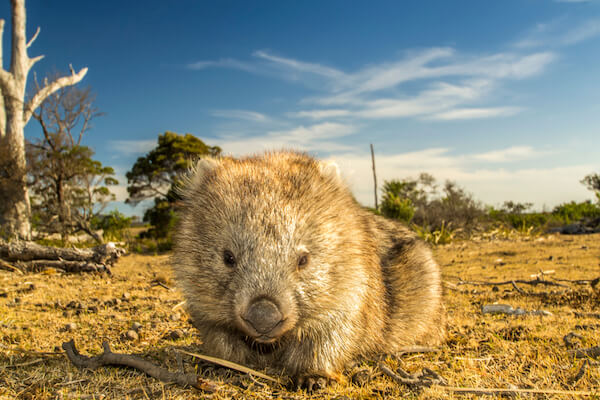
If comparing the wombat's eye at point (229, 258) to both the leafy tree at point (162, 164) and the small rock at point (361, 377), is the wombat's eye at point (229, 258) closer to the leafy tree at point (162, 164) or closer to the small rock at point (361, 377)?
the small rock at point (361, 377)

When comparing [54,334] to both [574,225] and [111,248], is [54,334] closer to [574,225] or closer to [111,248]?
[111,248]

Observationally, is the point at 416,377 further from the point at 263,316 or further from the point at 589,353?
the point at 589,353

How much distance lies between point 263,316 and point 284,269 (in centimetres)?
27

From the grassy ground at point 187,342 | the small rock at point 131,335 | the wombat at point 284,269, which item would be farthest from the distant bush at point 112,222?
the wombat at point 284,269

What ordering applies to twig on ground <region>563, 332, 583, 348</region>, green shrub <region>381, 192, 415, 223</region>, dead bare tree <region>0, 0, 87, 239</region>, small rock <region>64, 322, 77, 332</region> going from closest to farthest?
twig on ground <region>563, 332, 583, 348</region> < small rock <region>64, 322, 77, 332</region> < green shrub <region>381, 192, 415, 223</region> < dead bare tree <region>0, 0, 87, 239</region>

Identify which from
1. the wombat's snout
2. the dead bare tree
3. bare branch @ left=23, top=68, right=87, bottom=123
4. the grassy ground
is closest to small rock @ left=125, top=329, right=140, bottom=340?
the grassy ground

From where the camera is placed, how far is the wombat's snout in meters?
2.05

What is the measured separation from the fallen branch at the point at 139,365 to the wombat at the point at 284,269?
0.27 meters

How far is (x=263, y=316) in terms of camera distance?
2049 millimetres

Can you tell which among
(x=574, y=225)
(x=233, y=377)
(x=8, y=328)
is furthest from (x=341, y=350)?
(x=574, y=225)

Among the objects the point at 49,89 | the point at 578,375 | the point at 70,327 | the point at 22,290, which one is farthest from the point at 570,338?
the point at 49,89

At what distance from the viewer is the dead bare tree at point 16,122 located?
16.0 metres

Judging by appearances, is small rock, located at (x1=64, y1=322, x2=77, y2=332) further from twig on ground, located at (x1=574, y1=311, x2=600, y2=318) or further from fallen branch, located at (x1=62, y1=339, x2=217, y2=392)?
twig on ground, located at (x1=574, y1=311, x2=600, y2=318)

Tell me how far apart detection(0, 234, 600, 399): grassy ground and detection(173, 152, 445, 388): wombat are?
7.4 inches
